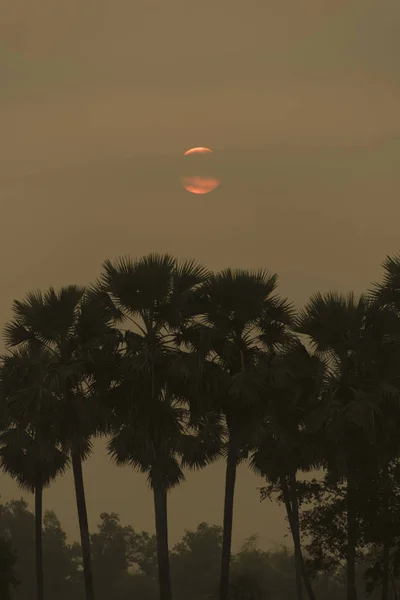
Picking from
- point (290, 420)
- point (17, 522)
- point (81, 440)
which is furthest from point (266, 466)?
point (17, 522)

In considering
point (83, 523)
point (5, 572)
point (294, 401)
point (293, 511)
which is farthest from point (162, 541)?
point (5, 572)

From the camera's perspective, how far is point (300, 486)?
44875 mm

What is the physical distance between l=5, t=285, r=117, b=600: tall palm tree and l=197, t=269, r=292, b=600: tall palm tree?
3.81 metres

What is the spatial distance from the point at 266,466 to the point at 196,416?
8.13 m

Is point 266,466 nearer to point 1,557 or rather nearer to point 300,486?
point 300,486

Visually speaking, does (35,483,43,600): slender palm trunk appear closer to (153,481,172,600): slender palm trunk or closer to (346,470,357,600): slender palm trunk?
(153,481,172,600): slender palm trunk

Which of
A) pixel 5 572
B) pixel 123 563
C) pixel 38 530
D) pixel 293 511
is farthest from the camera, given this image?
pixel 123 563

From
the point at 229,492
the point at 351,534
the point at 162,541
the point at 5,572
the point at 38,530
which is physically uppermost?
the point at 38,530

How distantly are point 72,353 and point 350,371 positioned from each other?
9.83 meters

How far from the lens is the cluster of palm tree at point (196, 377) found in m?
38.6

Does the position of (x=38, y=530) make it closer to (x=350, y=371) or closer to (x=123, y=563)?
(x=350, y=371)

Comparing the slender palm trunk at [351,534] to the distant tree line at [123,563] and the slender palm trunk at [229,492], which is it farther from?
the distant tree line at [123,563]

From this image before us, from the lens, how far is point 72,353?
39.9 m

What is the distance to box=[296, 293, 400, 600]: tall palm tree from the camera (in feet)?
128
